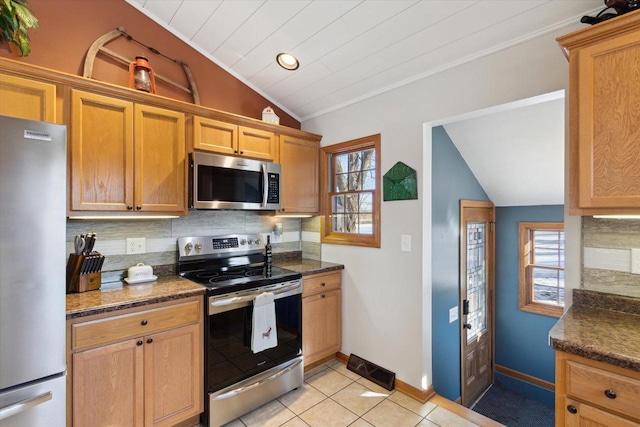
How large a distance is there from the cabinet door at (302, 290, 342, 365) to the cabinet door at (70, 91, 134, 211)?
163 cm

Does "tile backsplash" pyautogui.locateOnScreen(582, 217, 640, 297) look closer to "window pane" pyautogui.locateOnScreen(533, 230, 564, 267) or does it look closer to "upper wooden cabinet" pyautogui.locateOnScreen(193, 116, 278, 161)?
"window pane" pyautogui.locateOnScreen(533, 230, 564, 267)

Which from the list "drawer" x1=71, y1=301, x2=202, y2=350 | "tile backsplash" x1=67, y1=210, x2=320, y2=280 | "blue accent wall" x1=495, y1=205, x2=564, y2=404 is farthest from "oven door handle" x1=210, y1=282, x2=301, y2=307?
"blue accent wall" x1=495, y1=205, x2=564, y2=404

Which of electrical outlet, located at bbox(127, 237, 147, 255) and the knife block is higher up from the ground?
electrical outlet, located at bbox(127, 237, 147, 255)

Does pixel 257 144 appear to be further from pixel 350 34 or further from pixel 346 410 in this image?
pixel 346 410

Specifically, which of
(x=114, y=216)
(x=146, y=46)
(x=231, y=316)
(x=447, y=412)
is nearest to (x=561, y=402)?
(x=447, y=412)

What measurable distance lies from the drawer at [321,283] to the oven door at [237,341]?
215 mm

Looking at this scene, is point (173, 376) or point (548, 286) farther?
point (548, 286)

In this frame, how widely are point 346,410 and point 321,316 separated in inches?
30.1

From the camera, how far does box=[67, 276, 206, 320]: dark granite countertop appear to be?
1644 mm

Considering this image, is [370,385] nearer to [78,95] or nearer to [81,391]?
[81,391]

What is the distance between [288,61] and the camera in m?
2.56

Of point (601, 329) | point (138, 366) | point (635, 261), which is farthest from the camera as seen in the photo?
point (138, 366)

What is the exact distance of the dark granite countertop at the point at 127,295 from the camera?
1.65 meters

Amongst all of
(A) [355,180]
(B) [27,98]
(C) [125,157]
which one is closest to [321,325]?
(A) [355,180]
